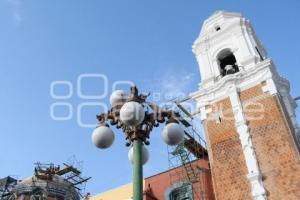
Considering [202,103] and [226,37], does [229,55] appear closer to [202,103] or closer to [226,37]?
[226,37]

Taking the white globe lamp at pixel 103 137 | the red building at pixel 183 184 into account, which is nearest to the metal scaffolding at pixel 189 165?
the red building at pixel 183 184

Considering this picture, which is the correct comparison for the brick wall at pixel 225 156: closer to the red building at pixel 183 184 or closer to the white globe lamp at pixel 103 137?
the red building at pixel 183 184

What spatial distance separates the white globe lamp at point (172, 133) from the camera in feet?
26.5

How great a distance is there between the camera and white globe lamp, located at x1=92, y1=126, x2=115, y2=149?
809cm

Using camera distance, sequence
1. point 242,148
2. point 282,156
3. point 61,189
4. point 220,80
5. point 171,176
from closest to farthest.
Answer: point 282,156, point 242,148, point 220,80, point 171,176, point 61,189

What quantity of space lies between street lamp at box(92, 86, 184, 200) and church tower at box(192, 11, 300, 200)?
8.95 meters

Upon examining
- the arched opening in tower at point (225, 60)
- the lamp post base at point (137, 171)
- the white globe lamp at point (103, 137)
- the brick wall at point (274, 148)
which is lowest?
the lamp post base at point (137, 171)

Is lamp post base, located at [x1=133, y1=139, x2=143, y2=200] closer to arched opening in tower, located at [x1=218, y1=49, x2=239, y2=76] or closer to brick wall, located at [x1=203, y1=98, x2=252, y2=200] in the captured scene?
brick wall, located at [x1=203, y1=98, x2=252, y2=200]

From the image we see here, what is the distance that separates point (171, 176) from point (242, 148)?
5.98 metres

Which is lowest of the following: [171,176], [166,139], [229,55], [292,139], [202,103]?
[166,139]

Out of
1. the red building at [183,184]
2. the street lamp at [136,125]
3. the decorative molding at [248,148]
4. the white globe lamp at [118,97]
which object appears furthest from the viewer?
the red building at [183,184]

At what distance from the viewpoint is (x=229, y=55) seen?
22406mm

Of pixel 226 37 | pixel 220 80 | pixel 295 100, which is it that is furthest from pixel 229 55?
pixel 295 100

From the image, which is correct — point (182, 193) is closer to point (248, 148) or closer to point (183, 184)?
point (183, 184)
